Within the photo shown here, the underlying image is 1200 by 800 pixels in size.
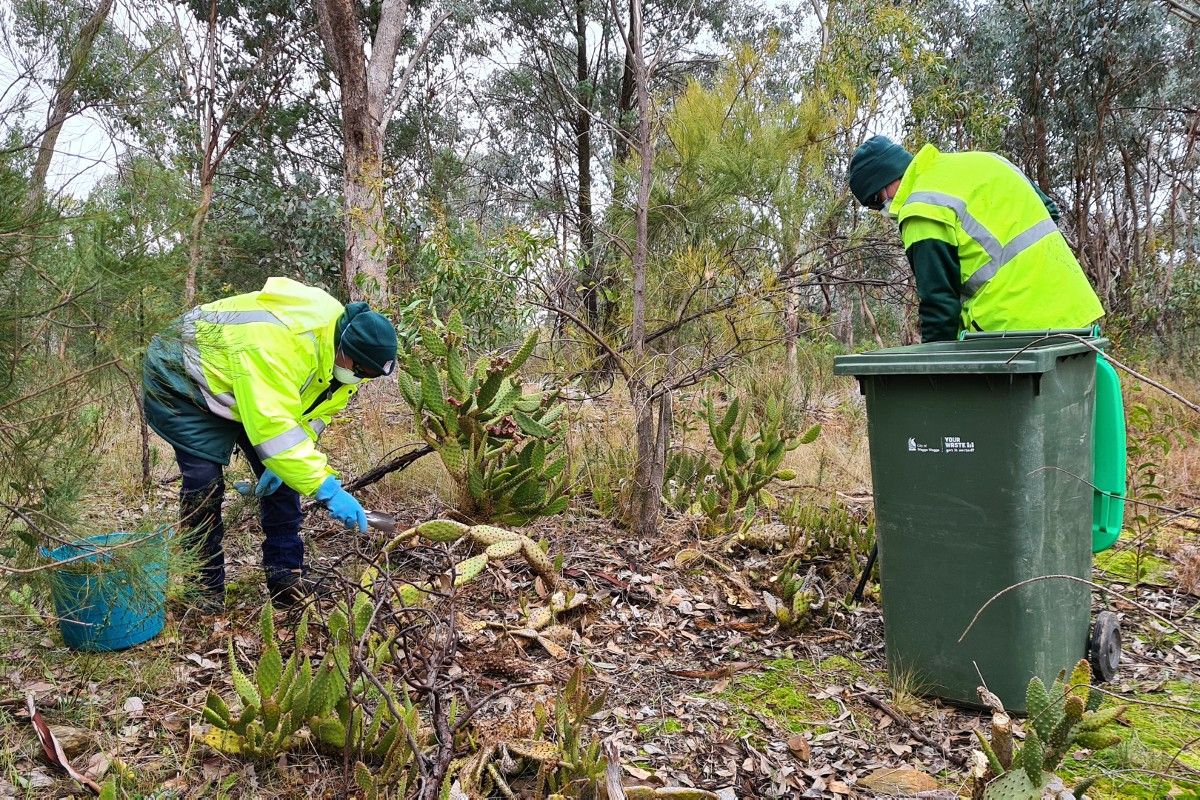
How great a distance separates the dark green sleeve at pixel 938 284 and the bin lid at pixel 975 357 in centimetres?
25

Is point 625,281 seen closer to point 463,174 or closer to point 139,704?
point 139,704

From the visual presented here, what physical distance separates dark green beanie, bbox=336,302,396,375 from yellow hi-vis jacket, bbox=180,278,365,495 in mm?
112

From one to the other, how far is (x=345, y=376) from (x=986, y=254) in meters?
2.75

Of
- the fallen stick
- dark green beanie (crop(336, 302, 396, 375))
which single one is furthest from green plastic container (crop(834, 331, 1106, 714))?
dark green beanie (crop(336, 302, 396, 375))

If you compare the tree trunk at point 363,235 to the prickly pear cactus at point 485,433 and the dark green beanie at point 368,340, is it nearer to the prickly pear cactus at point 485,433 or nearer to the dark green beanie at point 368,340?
the prickly pear cactus at point 485,433

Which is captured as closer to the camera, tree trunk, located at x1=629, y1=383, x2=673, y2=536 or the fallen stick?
the fallen stick

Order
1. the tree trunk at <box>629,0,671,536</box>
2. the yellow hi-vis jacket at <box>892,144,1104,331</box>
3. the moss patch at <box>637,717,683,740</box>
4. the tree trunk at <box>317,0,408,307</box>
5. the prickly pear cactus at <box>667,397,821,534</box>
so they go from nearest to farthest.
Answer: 1. the moss patch at <box>637,717,683,740</box>
2. the yellow hi-vis jacket at <box>892,144,1104,331</box>
3. the tree trunk at <box>629,0,671,536</box>
4. the prickly pear cactus at <box>667,397,821,534</box>
5. the tree trunk at <box>317,0,408,307</box>

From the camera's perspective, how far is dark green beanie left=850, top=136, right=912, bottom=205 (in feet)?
11.6

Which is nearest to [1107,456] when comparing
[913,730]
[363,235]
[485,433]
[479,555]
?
[913,730]

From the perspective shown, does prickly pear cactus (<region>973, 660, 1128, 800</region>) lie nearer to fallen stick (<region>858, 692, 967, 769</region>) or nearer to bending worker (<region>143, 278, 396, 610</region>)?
fallen stick (<region>858, 692, 967, 769</region>)

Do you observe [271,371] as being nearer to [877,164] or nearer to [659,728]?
[659,728]

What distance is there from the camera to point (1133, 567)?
428 centimetres

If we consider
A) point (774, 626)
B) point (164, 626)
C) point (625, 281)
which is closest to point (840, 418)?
point (625, 281)

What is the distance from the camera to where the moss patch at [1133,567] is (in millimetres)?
4070
